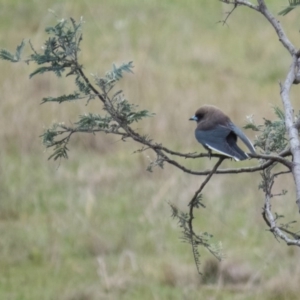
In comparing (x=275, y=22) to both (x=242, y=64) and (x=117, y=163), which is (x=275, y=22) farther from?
(x=242, y=64)

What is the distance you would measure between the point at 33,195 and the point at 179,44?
16.1 ft

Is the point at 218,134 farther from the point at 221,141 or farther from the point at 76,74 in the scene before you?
the point at 76,74

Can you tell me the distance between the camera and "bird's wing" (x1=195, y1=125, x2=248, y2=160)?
2.52 m

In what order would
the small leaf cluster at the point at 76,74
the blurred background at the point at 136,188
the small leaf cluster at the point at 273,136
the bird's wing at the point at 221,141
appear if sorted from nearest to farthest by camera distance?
the small leaf cluster at the point at 76,74 < the small leaf cluster at the point at 273,136 < the bird's wing at the point at 221,141 < the blurred background at the point at 136,188

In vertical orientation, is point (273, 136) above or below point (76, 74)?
below

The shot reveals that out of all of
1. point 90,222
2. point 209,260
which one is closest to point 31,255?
point 90,222

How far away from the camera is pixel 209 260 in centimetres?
582

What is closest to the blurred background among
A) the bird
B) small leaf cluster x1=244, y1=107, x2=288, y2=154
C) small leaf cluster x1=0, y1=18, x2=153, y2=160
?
the bird

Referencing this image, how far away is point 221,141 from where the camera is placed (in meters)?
2.70

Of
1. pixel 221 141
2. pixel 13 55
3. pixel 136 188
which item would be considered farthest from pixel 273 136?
pixel 136 188

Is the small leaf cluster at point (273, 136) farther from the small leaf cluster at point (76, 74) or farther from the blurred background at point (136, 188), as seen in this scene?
the blurred background at point (136, 188)

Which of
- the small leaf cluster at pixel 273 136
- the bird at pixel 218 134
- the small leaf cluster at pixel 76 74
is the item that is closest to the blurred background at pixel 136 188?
the bird at pixel 218 134

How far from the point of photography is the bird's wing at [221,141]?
99.0 inches

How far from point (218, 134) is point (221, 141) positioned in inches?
5.9
